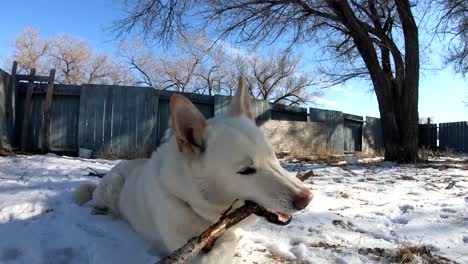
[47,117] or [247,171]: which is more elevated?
[47,117]

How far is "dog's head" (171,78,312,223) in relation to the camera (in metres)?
1.62

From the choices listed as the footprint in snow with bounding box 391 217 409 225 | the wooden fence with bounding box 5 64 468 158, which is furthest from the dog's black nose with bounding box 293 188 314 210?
the wooden fence with bounding box 5 64 468 158

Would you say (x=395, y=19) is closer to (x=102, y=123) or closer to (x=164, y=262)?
(x=102, y=123)

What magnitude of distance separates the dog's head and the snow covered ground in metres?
0.55

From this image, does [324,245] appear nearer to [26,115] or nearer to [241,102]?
[241,102]

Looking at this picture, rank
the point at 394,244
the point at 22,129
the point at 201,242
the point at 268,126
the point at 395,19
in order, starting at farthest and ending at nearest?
the point at 268,126
the point at 395,19
the point at 22,129
the point at 394,244
the point at 201,242

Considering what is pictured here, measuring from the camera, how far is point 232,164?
5.58 ft

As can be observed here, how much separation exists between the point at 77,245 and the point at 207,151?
0.93 metres

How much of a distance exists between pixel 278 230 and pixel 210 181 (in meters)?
1.05

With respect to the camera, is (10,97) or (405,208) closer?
(405,208)

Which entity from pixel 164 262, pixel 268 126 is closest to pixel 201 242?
pixel 164 262

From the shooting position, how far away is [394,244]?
232 centimetres

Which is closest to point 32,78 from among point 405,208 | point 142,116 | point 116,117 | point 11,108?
point 11,108

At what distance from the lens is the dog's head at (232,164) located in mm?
1618
